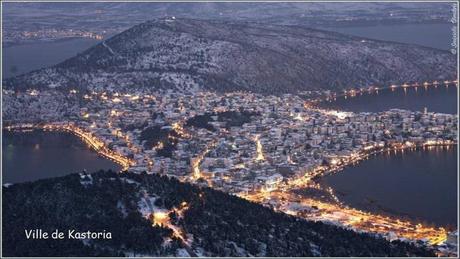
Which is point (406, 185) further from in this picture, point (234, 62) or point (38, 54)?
point (38, 54)

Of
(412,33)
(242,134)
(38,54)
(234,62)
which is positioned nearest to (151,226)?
(242,134)

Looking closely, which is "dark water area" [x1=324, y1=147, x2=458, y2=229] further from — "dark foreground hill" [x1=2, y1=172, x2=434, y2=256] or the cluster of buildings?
"dark foreground hill" [x1=2, y1=172, x2=434, y2=256]

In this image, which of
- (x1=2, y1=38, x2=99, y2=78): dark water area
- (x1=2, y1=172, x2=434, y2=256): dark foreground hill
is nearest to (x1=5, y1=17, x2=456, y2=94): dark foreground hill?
(x1=2, y1=38, x2=99, y2=78): dark water area

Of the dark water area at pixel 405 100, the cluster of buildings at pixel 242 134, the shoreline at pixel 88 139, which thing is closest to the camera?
the cluster of buildings at pixel 242 134

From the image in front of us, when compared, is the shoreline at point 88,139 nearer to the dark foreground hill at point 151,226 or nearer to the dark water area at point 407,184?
the dark foreground hill at point 151,226

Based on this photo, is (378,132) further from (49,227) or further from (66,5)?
(66,5)

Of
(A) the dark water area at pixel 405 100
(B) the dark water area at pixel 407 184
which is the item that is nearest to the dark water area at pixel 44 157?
(B) the dark water area at pixel 407 184
